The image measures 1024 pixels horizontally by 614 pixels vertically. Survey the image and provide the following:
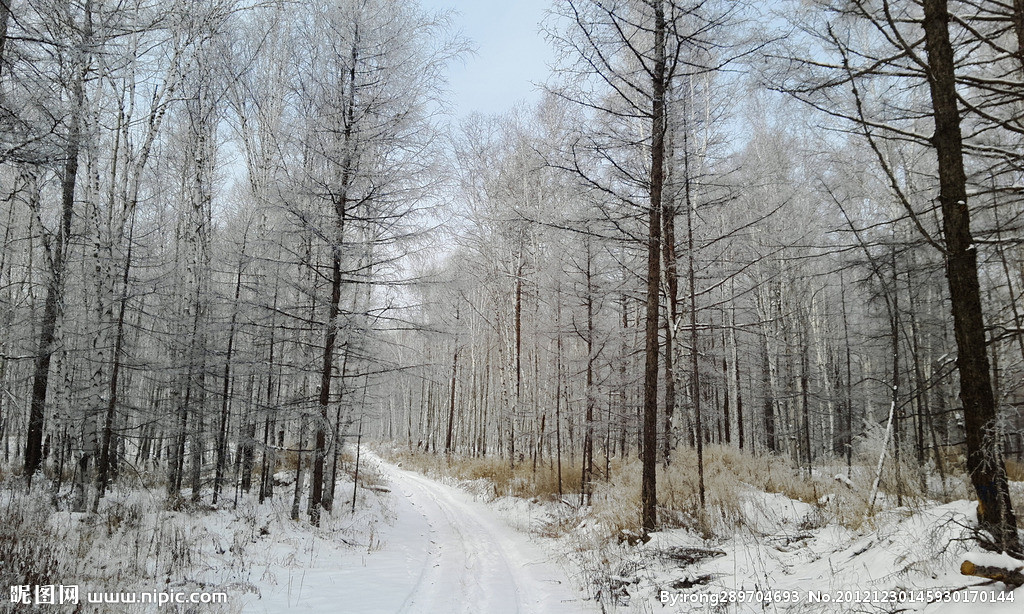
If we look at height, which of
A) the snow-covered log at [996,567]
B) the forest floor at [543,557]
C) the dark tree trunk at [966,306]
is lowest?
the forest floor at [543,557]

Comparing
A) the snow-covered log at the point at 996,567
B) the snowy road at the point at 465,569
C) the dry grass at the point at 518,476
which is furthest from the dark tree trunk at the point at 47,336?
the snow-covered log at the point at 996,567

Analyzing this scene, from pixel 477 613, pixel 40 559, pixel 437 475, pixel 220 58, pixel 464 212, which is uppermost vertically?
pixel 220 58

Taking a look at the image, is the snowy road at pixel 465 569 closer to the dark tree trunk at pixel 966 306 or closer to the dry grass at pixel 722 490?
the dry grass at pixel 722 490

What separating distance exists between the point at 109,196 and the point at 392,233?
17.4 feet

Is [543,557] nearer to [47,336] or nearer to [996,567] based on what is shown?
[996,567]

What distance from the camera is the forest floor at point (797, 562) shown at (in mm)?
3584

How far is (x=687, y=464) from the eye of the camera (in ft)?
39.9

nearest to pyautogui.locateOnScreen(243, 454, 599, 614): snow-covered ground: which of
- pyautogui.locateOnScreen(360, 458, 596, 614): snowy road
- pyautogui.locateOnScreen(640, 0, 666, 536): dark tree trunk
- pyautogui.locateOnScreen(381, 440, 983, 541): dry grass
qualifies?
pyautogui.locateOnScreen(360, 458, 596, 614): snowy road

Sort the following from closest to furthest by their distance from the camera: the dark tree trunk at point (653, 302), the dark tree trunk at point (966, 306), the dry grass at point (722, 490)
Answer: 1. the dark tree trunk at point (966, 306)
2. the dry grass at point (722, 490)
3. the dark tree trunk at point (653, 302)

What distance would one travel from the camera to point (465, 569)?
24.3ft

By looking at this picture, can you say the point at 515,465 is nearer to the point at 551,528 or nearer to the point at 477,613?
the point at 551,528

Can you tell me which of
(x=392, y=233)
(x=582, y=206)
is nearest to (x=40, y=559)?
(x=392, y=233)

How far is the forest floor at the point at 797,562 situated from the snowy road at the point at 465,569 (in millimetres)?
539

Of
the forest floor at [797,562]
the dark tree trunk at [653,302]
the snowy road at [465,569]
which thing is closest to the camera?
the forest floor at [797,562]
